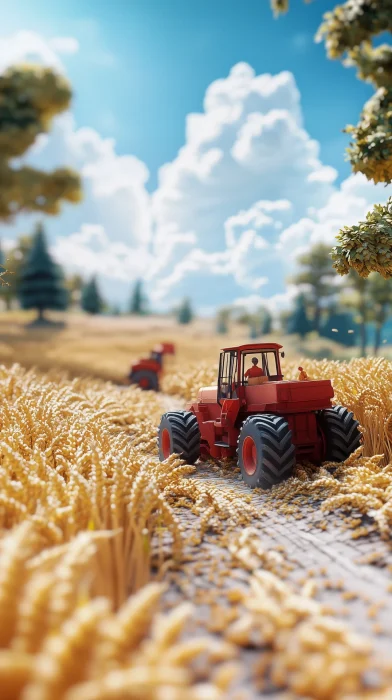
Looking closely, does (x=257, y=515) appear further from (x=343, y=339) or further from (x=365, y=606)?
(x=343, y=339)

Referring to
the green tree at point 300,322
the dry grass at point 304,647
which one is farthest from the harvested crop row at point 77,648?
the green tree at point 300,322

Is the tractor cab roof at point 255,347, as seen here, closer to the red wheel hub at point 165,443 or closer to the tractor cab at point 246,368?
the tractor cab at point 246,368

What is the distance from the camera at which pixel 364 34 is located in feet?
21.3

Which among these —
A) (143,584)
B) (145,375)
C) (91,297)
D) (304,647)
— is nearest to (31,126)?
(145,375)

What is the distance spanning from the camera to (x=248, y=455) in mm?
5922

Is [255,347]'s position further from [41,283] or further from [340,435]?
[41,283]

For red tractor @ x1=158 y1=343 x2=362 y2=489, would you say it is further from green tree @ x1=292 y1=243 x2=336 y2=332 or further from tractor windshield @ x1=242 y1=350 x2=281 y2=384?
green tree @ x1=292 y1=243 x2=336 y2=332

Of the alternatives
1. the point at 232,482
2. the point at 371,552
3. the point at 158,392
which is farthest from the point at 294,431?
the point at 158,392

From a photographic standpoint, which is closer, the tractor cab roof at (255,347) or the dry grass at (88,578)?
the dry grass at (88,578)

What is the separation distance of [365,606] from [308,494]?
6.72 feet

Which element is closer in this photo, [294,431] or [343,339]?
[294,431]

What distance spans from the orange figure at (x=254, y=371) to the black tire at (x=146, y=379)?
32.3 ft

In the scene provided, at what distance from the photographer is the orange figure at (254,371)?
6727 mm

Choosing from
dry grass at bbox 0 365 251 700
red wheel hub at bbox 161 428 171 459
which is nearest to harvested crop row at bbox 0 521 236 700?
dry grass at bbox 0 365 251 700
